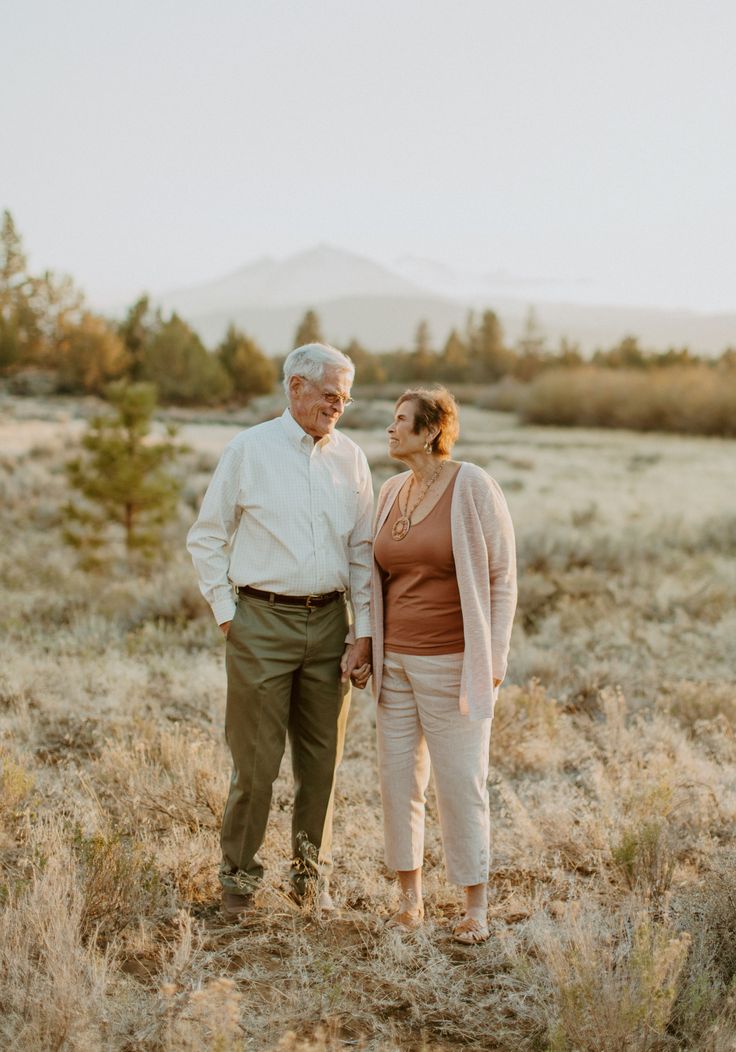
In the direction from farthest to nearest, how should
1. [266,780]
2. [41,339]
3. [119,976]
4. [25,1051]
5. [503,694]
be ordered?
[41,339]
[503,694]
[266,780]
[119,976]
[25,1051]

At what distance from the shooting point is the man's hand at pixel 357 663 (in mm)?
3678

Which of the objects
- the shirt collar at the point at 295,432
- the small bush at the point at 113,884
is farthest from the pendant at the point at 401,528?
Answer: the small bush at the point at 113,884

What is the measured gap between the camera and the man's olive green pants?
357 centimetres

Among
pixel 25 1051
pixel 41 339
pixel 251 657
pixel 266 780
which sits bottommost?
pixel 25 1051

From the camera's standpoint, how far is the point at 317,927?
3564 millimetres

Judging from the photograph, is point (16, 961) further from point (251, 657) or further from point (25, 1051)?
point (251, 657)

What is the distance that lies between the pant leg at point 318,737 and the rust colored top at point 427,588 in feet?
0.87

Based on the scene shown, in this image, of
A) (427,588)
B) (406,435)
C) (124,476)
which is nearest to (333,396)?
(406,435)

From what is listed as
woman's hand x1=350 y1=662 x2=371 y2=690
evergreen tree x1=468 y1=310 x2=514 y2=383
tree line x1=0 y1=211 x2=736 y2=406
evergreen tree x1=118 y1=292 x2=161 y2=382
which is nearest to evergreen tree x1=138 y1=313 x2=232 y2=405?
tree line x1=0 y1=211 x2=736 y2=406

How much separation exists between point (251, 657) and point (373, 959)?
3.94 ft

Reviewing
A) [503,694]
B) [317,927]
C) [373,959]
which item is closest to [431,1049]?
[373,959]

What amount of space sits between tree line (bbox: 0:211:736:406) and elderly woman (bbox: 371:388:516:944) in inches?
1413

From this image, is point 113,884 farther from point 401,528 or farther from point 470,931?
point 401,528

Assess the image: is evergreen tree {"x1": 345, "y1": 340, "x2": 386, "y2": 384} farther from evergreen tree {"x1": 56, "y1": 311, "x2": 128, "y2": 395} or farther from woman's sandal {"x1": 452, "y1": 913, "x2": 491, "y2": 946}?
woman's sandal {"x1": 452, "y1": 913, "x2": 491, "y2": 946}
